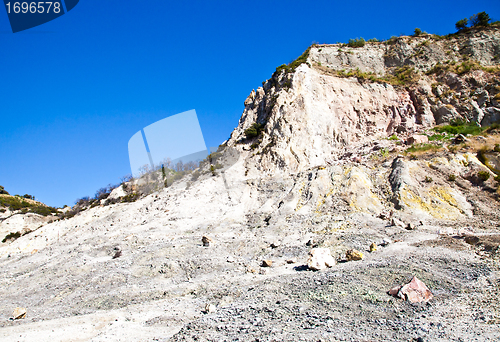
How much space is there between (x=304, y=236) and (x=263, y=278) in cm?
536

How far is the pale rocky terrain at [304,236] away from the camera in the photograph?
6953 millimetres

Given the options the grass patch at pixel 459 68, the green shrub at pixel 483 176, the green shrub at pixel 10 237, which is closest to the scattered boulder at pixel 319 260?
the green shrub at pixel 483 176

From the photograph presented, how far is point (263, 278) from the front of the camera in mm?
10195

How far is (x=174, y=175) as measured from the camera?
31203 mm

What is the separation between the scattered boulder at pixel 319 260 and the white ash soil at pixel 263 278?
375mm

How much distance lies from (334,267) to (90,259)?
12.8 m

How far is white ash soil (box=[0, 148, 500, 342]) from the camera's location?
6500 mm

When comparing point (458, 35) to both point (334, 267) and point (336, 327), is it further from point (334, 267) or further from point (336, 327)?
point (336, 327)

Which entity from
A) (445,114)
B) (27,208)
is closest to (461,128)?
(445,114)

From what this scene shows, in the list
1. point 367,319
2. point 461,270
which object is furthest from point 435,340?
point 461,270

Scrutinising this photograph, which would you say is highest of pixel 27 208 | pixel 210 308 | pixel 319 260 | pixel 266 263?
pixel 27 208

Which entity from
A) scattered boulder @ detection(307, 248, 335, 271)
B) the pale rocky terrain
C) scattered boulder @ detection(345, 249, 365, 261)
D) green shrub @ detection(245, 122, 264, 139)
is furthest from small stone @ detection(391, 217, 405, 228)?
green shrub @ detection(245, 122, 264, 139)

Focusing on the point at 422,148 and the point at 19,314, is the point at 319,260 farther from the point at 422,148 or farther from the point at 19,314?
the point at 422,148

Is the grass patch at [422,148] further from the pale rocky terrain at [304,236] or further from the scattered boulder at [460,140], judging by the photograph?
the scattered boulder at [460,140]
